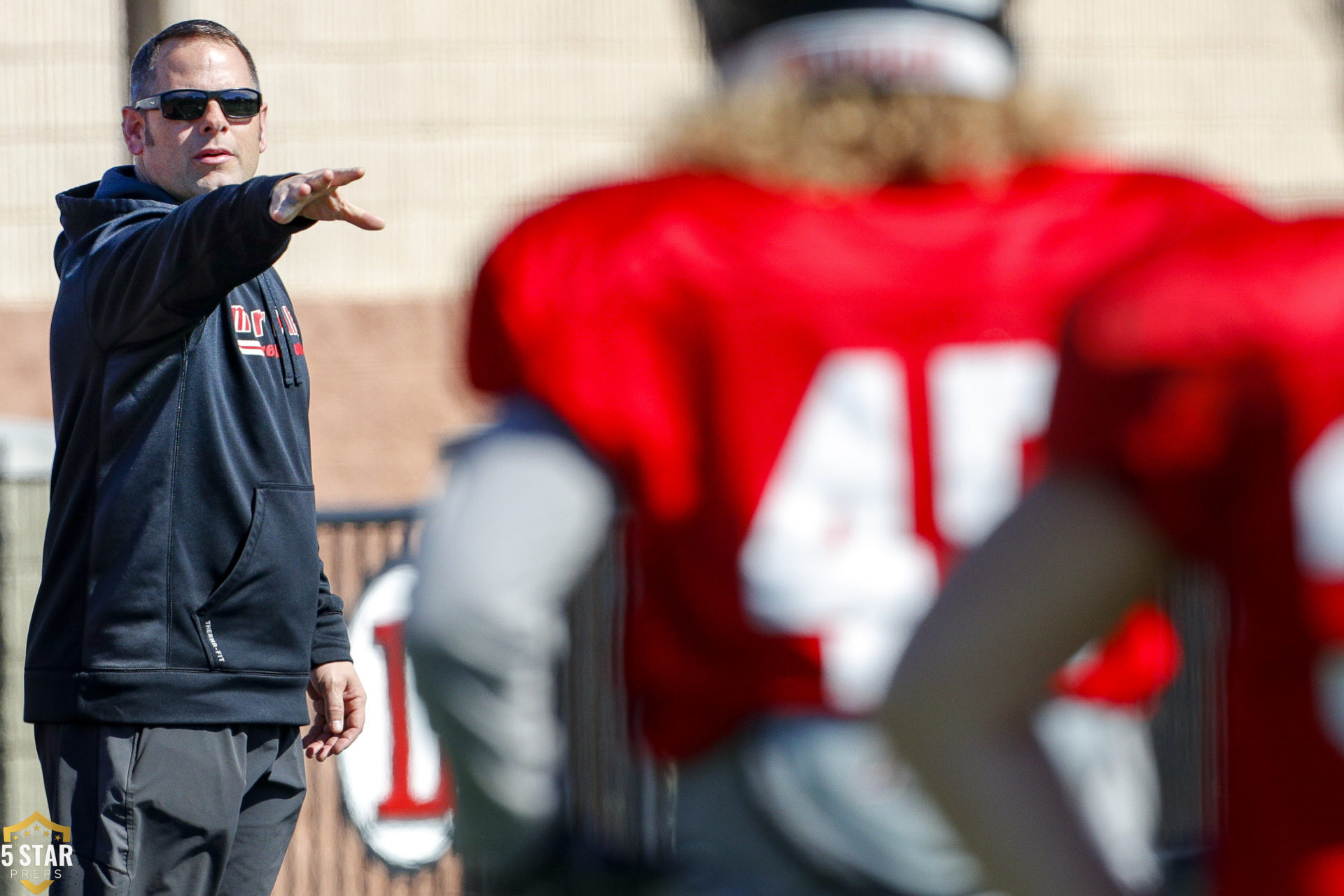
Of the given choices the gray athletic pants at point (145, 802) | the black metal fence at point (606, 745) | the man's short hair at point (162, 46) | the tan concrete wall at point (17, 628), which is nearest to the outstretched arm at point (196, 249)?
the man's short hair at point (162, 46)

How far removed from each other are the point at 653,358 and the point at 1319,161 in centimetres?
624

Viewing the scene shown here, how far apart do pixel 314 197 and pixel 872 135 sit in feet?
3.74

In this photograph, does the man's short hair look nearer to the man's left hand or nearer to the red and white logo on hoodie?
the red and white logo on hoodie

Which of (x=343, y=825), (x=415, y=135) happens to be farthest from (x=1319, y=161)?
(x=343, y=825)

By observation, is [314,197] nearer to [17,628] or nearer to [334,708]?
[334,708]

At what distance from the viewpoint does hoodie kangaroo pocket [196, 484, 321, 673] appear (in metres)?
2.61

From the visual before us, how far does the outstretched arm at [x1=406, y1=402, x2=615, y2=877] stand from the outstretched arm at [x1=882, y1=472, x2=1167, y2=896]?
0.30 metres

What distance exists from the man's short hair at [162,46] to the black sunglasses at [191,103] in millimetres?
47

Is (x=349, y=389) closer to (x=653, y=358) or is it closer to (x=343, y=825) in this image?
(x=343, y=825)

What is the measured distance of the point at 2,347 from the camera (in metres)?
6.21

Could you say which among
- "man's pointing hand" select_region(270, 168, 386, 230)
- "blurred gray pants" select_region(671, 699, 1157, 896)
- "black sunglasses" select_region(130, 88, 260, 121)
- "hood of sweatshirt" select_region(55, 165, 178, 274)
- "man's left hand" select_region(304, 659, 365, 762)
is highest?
"black sunglasses" select_region(130, 88, 260, 121)

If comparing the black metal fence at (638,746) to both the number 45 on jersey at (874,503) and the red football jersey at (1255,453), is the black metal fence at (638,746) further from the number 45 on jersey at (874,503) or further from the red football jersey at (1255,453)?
the number 45 on jersey at (874,503)

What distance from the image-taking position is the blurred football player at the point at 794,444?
Answer: 1.32 meters

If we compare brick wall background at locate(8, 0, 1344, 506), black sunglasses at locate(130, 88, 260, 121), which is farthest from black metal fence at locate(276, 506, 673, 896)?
brick wall background at locate(8, 0, 1344, 506)
